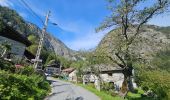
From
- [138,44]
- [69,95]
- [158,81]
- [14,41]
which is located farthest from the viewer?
[14,41]

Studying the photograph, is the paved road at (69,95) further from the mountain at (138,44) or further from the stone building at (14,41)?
the stone building at (14,41)

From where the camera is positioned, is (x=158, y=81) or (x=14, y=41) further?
(x=14, y=41)

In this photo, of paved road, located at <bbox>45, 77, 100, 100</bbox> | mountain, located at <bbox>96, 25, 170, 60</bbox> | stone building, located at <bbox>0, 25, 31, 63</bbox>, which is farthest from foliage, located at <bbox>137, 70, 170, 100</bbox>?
stone building, located at <bbox>0, 25, 31, 63</bbox>

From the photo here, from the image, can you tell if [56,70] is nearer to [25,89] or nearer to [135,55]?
[135,55]

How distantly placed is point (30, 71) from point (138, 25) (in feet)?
47.4

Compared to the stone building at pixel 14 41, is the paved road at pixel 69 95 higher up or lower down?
lower down

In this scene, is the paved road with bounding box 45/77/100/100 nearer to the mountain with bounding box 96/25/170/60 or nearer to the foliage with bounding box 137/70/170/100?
the mountain with bounding box 96/25/170/60

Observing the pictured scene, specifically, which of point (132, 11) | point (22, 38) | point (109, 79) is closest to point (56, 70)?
point (109, 79)

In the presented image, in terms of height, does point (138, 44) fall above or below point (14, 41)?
below

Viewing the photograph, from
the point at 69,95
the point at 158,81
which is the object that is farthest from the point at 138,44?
the point at 69,95

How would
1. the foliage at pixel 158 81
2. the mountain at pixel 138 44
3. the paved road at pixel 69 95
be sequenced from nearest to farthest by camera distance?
the paved road at pixel 69 95, the foliage at pixel 158 81, the mountain at pixel 138 44

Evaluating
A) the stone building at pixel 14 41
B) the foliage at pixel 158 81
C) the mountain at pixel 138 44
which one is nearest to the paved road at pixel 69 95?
the mountain at pixel 138 44

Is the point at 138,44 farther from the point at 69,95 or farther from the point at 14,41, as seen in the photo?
the point at 14,41

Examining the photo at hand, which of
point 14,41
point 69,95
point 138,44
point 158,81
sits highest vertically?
point 14,41
